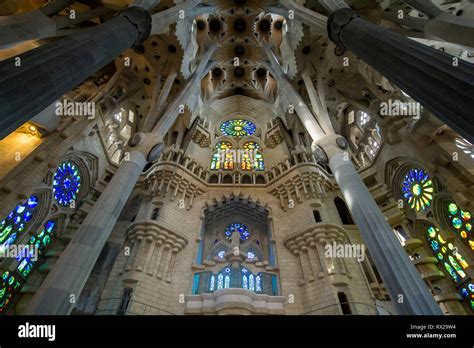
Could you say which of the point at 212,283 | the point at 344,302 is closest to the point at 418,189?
the point at 344,302

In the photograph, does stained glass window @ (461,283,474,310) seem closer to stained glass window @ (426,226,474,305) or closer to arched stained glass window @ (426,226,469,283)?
stained glass window @ (426,226,474,305)

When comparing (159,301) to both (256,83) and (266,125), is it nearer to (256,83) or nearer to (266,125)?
(266,125)

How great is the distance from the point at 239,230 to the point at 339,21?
430 inches

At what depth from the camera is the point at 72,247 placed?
574 cm

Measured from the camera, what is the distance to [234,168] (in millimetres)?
15602

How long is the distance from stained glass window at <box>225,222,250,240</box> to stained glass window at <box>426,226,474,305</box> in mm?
8650

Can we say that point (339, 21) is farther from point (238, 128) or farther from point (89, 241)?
point (238, 128)

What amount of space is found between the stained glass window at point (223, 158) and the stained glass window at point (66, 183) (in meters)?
7.95

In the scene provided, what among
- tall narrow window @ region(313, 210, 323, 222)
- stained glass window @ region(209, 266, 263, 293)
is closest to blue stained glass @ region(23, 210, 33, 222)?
stained glass window @ region(209, 266, 263, 293)

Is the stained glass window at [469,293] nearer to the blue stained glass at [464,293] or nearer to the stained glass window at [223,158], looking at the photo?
the blue stained glass at [464,293]

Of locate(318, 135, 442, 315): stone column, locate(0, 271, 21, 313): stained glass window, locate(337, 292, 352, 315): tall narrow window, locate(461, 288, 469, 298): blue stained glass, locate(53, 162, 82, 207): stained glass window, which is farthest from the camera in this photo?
locate(53, 162, 82, 207): stained glass window

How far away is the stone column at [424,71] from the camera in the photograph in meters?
3.45

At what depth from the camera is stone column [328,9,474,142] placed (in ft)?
11.3
